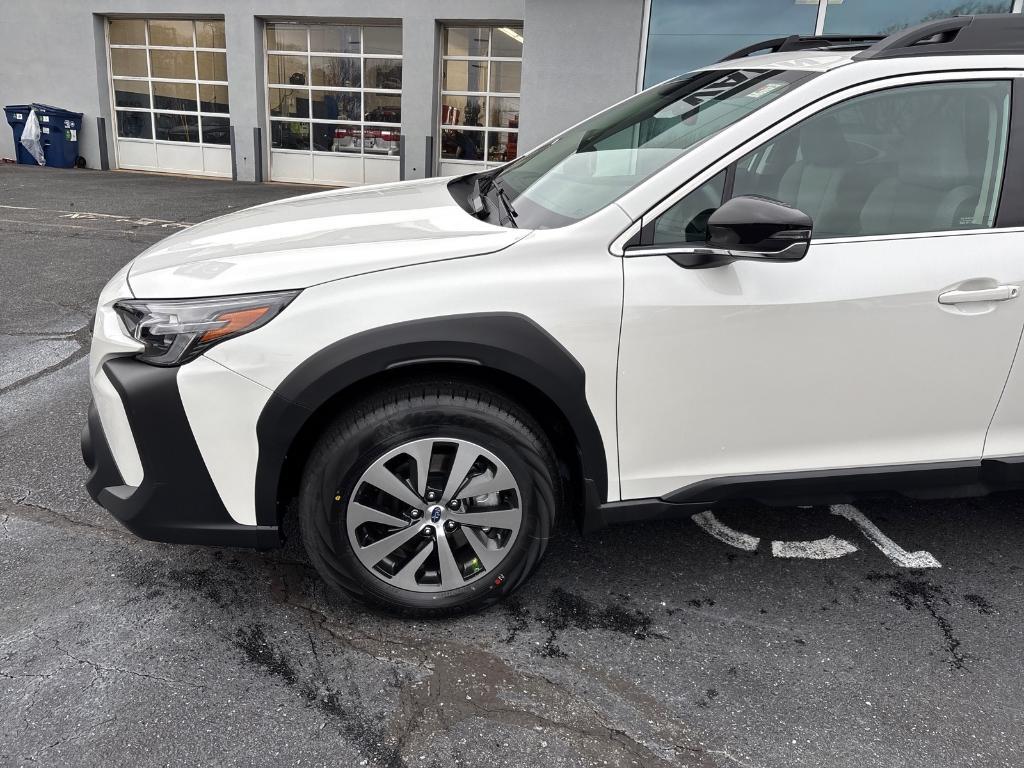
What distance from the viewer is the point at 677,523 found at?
10.6 ft

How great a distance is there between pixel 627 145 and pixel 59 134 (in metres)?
17.2

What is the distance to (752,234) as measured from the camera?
7.24ft

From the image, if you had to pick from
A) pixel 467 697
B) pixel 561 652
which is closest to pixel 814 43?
pixel 561 652

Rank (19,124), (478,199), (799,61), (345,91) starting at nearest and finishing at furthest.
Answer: (799,61) < (478,199) < (345,91) < (19,124)

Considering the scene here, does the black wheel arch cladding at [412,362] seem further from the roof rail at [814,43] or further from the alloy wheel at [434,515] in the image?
the roof rail at [814,43]

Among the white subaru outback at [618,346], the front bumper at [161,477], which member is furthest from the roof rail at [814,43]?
the front bumper at [161,477]

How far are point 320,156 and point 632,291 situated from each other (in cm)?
1469

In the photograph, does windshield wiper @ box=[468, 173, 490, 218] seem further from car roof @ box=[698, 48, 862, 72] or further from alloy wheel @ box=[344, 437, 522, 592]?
car roof @ box=[698, 48, 862, 72]

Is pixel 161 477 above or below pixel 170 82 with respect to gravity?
below

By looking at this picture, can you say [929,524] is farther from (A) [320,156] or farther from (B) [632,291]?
(A) [320,156]

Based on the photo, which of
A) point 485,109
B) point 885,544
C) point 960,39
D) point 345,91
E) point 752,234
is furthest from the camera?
point 345,91

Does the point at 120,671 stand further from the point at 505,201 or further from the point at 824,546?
the point at 824,546

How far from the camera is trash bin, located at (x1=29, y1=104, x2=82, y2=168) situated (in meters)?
16.1

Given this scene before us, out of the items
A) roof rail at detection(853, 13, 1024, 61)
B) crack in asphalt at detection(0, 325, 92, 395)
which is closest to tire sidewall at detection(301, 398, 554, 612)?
roof rail at detection(853, 13, 1024, 61)
